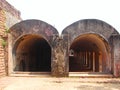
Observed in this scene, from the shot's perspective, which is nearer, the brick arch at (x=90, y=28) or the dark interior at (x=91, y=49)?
the brick arch at (x=90, y=28)

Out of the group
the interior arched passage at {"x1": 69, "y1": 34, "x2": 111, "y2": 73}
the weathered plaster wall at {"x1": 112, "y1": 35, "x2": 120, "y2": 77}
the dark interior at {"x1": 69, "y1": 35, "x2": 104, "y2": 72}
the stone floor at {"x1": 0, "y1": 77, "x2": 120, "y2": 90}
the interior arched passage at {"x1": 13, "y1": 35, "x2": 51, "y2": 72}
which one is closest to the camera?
the stone floor at {"x1": 0, "y1": 77, "x2": 120, "y2": 90}

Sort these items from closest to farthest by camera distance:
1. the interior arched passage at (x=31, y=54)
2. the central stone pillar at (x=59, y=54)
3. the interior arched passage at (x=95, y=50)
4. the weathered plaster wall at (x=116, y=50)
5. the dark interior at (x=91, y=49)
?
1. the central stone pillar at (x=59, y=54)
2. the weathered plaster wall at (x=116, y=50)
3. the interior arched passage at (x=95, y=50)
4. the interior arched passage at (x=31, y=54)
5. the dark interior at (x=91, y=49)

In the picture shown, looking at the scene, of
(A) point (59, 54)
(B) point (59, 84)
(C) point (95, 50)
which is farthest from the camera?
(C) point (95, 50)

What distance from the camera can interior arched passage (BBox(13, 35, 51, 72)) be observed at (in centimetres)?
1282

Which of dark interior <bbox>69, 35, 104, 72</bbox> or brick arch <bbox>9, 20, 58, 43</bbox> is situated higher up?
brick arch <bbox>9, 20, 58, 43</bbox>

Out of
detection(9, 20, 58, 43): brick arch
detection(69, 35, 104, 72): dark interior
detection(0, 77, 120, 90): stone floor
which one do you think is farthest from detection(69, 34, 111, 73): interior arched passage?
detection(0, 77, 120, 90): stone floor

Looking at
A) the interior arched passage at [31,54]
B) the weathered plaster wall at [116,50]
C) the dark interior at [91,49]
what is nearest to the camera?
the weathered plaster wall at [116,50]

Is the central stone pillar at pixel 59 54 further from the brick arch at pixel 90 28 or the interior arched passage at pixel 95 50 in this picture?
the interior arched passage at pixel 95 50

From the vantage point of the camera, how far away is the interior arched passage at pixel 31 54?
1282cm

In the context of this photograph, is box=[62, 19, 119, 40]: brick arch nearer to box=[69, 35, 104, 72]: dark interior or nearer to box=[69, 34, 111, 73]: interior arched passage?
box=[69, 34, 111, 73]: interior arched passage

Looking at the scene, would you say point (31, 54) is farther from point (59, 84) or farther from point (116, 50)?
point (59, 84)

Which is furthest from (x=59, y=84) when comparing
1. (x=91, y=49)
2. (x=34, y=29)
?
(x=91, y=49)

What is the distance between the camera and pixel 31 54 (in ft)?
56.3

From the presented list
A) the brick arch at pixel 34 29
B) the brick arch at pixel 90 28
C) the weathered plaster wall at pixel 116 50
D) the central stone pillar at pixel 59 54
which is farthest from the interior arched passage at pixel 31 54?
the weathered plaster wall at pixel 116 50
